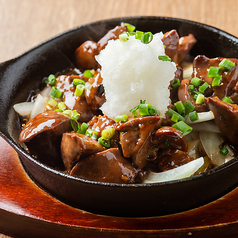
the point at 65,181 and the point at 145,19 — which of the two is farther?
the point at 145,19

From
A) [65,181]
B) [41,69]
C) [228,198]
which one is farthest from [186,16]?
[65,181]

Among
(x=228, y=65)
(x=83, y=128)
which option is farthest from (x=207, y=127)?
(x=83, y=128)

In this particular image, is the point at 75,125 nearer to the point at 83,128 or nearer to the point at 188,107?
the point at 83,128

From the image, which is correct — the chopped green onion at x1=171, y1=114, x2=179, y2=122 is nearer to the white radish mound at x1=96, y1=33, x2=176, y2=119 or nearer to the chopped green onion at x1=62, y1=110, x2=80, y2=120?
the white radish mound at x1=96, y1=33, x2=176, y2=119

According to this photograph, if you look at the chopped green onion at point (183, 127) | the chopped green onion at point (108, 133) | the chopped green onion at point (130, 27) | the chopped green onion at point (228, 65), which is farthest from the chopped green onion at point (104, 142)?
the chopped green onion at point (130, 27)

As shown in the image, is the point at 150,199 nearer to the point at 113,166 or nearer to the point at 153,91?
the point at 113,166

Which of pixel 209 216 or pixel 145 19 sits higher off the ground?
pixel 145 19
